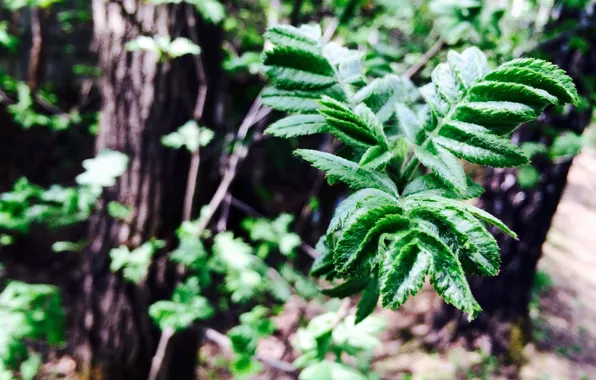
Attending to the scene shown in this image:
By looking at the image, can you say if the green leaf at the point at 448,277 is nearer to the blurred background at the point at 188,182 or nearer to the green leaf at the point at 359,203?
the green leaf at the point at 359,203

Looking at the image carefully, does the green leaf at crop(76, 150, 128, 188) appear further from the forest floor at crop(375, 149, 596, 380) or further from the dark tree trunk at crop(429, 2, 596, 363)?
the forest floor at crop(375, 149, 596, 380)

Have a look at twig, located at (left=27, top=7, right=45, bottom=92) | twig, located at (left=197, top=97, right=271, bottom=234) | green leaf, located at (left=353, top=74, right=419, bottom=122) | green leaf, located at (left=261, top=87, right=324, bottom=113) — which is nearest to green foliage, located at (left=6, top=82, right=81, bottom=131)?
twig, located at (left=27, top=7, right=45, bottom=92)

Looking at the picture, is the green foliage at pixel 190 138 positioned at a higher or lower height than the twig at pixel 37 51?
lower

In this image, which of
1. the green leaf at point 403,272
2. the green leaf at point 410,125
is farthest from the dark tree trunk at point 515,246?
the green leaf at point 403,272

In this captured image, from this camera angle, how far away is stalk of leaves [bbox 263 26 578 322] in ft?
1.39

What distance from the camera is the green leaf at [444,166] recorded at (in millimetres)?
499

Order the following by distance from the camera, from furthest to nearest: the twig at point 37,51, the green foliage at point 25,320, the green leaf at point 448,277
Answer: the twig at point 37,51 → the green foliage at point 25,320 → the green leaf at point 448,277

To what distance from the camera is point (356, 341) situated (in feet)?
3.82

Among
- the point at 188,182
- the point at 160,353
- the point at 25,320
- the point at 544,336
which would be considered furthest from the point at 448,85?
the point at 544,336

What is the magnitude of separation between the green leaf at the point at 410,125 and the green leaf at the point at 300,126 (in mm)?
116

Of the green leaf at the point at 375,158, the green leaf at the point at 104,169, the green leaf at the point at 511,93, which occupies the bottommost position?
the green leaf at the point at 104,169

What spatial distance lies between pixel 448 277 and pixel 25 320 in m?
1.91

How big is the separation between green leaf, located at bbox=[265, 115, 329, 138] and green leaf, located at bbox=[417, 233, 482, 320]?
0.24m

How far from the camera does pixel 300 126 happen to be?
610 millimetres
